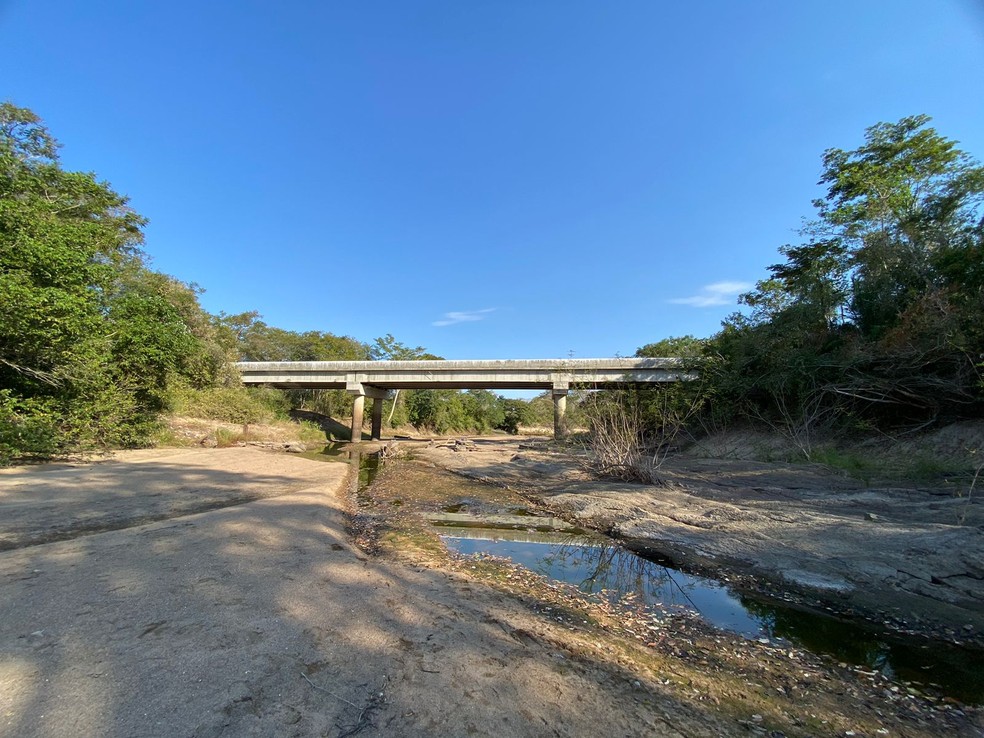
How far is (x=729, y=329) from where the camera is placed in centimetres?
2183

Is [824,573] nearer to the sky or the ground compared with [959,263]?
nearer to the ground

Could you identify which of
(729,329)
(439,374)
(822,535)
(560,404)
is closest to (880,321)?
(729,329)

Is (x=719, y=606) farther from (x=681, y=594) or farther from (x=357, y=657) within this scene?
(x=357, y=657)

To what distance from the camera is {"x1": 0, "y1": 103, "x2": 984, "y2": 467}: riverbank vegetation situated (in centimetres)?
1093

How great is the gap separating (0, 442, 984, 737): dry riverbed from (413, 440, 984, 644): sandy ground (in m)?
1.75

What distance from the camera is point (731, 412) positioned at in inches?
757

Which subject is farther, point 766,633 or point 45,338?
point 45,338

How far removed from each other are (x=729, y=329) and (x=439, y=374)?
62.2 feet

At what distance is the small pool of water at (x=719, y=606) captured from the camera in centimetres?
341

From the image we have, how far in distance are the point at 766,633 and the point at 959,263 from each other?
50.7ft

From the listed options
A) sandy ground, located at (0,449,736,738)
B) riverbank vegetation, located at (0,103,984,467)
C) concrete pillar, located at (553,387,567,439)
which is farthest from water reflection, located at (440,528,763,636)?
concrete pillar, located at (553,387,567,439)

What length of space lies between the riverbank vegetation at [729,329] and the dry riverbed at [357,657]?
7.23 meters

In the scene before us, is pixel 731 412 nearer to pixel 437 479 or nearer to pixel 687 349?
pixel 687 349

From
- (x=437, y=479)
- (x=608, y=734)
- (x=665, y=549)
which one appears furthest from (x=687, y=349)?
(x=608, y=734)
